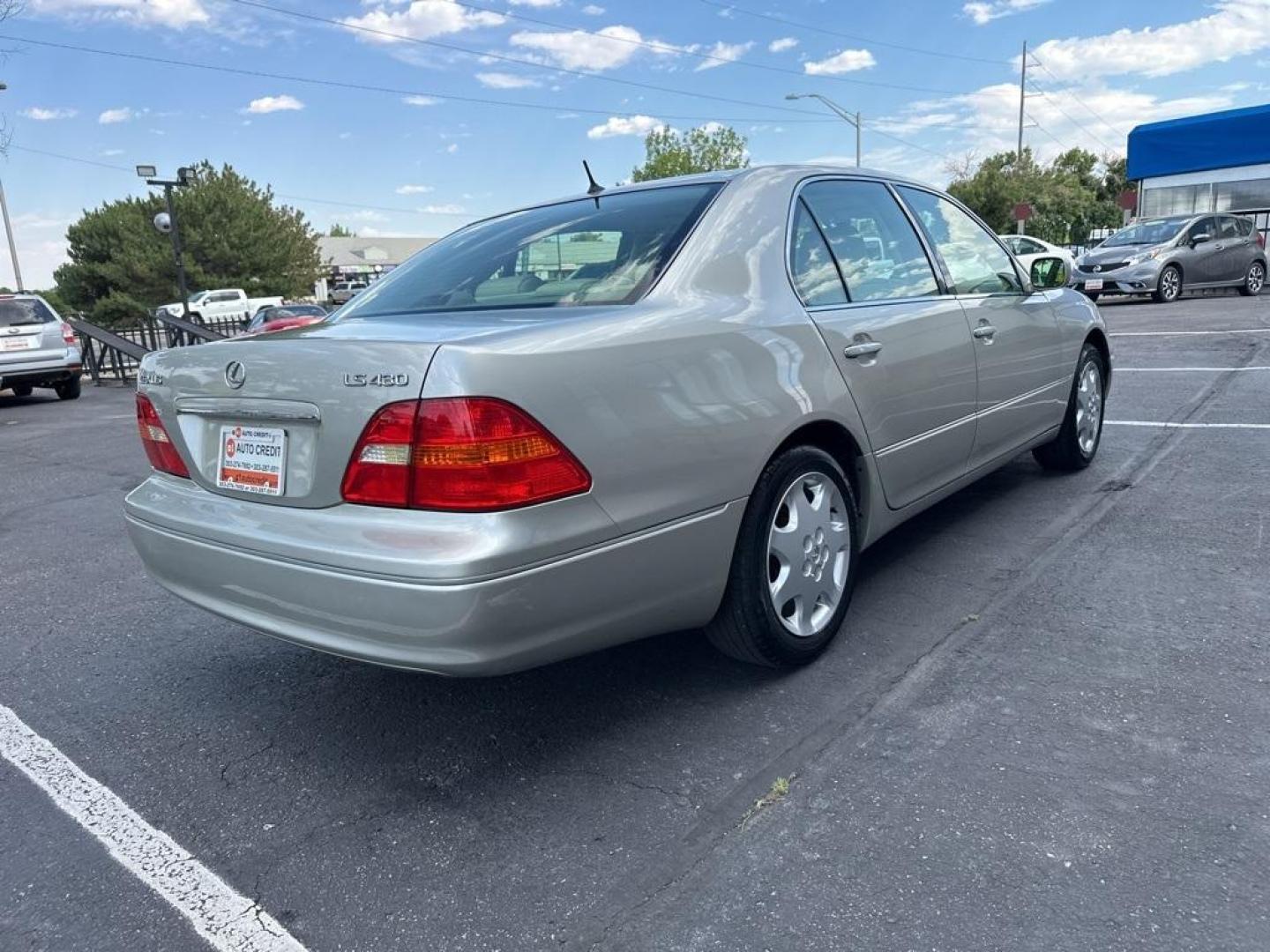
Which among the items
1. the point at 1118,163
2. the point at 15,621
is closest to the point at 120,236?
the point at 15,621

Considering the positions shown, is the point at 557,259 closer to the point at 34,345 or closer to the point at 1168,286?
the point at 34,345

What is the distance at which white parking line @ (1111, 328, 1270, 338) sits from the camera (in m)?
11.3

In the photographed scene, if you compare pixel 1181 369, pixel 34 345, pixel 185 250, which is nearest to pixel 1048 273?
pixel 1181 369

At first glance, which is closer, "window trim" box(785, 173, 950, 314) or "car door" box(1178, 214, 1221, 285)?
"window trim" box(785, 173, 950, 314)

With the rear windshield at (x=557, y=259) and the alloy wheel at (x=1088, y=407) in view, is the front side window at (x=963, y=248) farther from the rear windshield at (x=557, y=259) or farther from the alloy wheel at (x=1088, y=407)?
the rear windshield at (x=557, y=259)

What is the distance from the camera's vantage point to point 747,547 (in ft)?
8.77

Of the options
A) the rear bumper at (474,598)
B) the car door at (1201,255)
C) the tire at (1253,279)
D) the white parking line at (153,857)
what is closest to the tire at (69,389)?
the white parking line at (153,857)

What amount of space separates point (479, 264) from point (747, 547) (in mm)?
1348

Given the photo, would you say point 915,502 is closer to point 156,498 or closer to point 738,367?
point 738,367

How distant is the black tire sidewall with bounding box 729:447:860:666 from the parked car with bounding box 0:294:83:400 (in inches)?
527

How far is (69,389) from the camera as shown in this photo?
1391 centimetres

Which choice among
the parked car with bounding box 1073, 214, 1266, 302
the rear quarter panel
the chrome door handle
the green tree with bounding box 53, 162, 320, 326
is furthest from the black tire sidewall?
the green tree with bounding box 53, 162, 320, 326

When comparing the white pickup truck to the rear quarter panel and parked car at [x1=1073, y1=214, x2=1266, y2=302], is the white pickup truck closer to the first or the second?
parked car at [x1=1073, y1=214, x2=1266, y2=302]

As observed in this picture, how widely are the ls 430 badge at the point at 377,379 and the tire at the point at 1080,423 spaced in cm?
395
